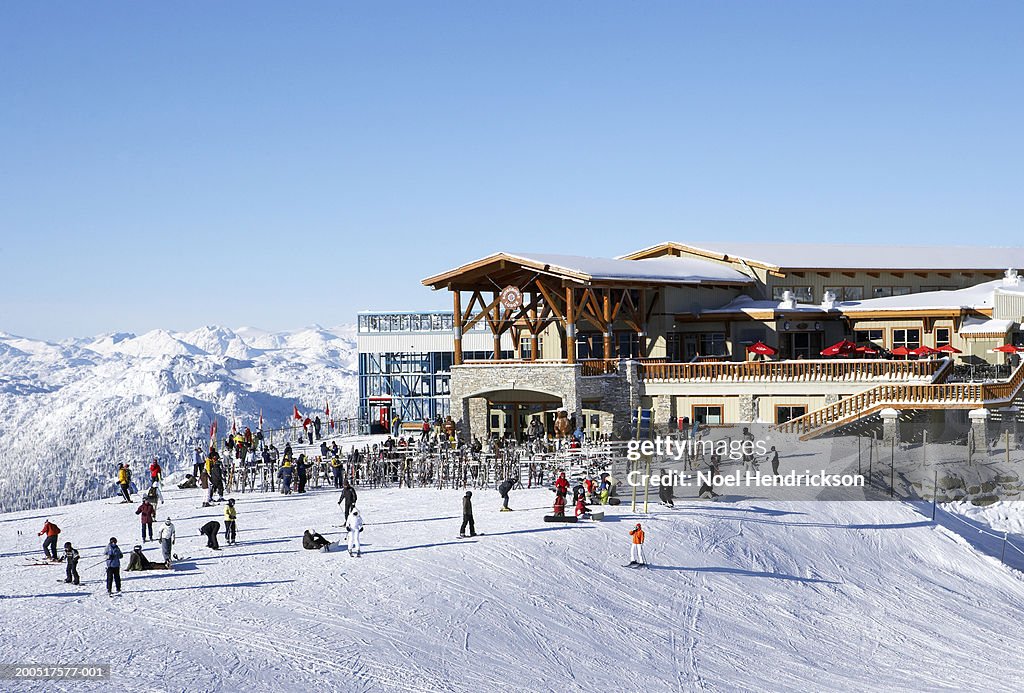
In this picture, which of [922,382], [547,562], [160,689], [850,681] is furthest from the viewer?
[922,382]

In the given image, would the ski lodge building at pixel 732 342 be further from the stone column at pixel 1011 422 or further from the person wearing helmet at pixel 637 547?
the person wearing helmet at pixel 637 547

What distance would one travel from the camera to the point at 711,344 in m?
49.7

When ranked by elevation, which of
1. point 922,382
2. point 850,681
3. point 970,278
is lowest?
point 850,681

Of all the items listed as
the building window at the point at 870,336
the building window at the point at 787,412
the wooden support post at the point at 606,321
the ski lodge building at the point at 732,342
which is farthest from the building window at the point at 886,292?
the wooden support post at the point at 606,321

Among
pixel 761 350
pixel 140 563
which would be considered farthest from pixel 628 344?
pixel 140 563

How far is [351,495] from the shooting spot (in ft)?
102

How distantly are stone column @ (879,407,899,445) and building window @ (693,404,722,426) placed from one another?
6.93m

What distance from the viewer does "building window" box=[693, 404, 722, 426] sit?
4456cm

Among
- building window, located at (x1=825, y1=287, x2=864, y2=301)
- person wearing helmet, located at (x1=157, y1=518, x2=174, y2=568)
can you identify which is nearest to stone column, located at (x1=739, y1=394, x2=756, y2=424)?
building window, located at (x1=825, y1=287, x2=864, y2=301)

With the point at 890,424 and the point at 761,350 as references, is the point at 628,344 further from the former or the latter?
the point at 890,424

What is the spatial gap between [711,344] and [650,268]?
4248mm

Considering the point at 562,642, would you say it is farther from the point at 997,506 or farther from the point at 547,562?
the point at 997,506

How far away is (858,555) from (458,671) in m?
15.0

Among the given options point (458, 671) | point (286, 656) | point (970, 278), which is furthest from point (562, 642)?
point (970, 278)
